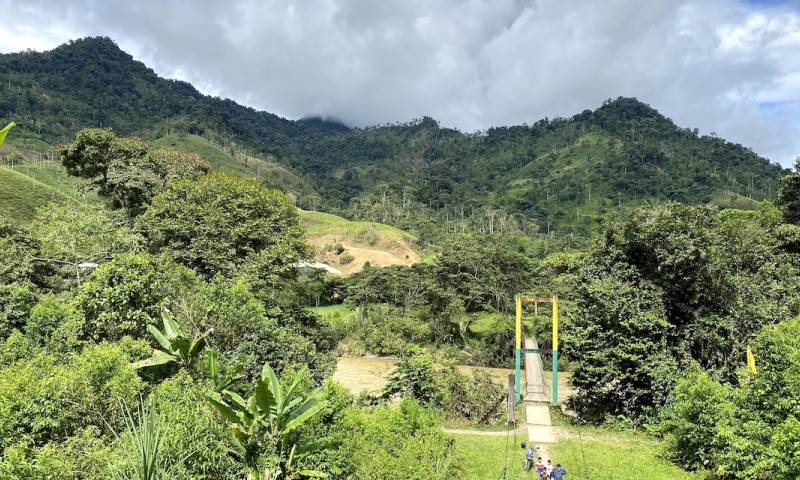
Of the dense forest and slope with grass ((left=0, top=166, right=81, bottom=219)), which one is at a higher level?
slope with grass ((left=0, top=166, right=81, bottom=219))

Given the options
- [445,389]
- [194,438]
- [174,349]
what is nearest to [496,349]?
[445,389]

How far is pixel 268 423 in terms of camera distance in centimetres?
859

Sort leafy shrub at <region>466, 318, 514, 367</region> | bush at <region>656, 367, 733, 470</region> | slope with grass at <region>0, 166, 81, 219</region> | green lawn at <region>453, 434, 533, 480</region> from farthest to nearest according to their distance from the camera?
slope with grass at <region>0, 166, 81, 219</region> → leafy shrub at <region>466, 318, 514, 367</region> → green lawn at <region>453, 434, 533, 480</region> → bush at <region>656, 367, 733, 470</region>

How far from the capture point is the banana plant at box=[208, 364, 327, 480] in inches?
319

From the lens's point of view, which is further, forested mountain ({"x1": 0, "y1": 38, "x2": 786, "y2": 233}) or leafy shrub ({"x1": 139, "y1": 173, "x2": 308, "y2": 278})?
forested mountain ({"x1": 0, "y1": 38, "x2": 786, "y2": 233})

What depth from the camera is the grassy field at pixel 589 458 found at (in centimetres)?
1292

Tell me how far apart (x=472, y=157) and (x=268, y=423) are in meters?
168

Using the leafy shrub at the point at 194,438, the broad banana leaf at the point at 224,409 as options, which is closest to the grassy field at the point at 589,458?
the leafy shrub at the point at 194,438

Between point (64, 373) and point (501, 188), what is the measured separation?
5343 inches

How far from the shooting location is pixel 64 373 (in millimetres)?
9727

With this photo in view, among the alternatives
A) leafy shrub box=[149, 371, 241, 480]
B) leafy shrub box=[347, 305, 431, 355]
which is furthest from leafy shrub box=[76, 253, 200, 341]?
leafy shrub box=[347, 305, 431, 355]

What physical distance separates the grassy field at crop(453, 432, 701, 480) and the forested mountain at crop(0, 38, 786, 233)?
77620 millimetres

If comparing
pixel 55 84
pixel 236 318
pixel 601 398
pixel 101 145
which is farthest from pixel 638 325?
pixel 55 84

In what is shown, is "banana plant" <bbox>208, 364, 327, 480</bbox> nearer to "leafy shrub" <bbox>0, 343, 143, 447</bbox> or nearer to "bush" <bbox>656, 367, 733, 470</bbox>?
"leafy shrub" <bbox>0, 343, 143, 447</bbox>
